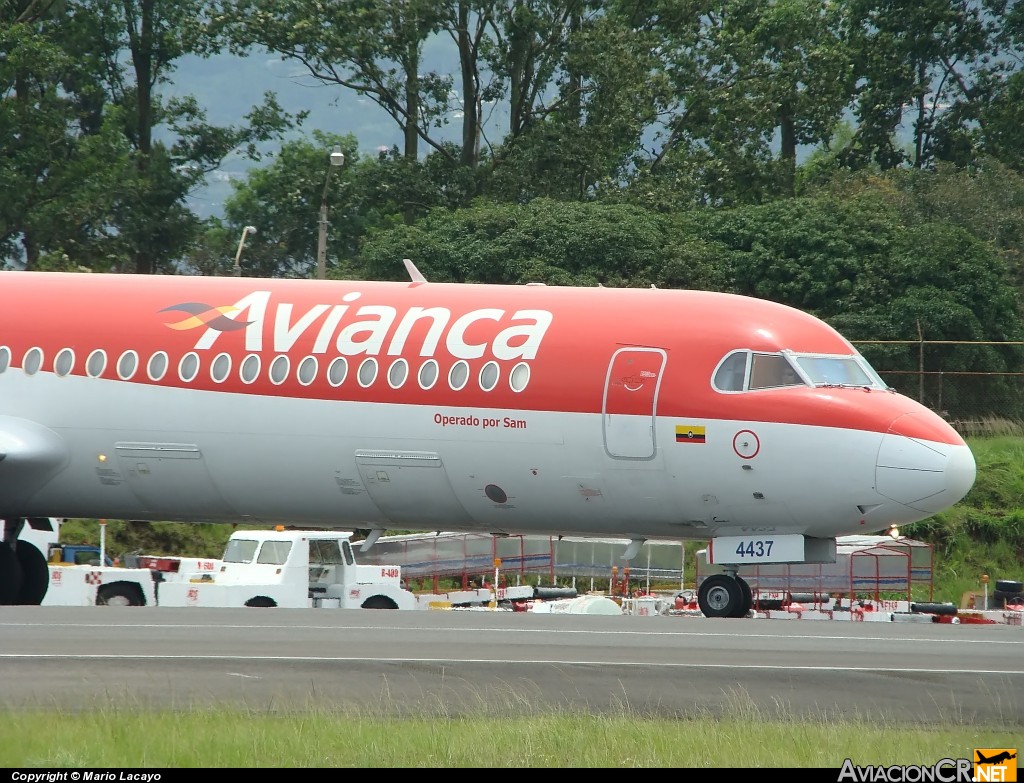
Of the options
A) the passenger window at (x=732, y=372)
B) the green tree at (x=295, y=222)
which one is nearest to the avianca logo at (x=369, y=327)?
Answer: the passenger window at (x=732, y=372)

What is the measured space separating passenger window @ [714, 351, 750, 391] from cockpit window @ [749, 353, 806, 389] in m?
0.12

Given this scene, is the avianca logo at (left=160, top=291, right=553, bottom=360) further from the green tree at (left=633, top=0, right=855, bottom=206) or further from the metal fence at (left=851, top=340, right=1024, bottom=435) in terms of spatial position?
the green tree at (left=633, top=0, right=855, bottom=206)

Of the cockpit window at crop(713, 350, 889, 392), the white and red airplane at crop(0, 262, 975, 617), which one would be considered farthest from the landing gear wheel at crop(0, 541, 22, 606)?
the cockpit window at crop(713, 350, 889, 392)

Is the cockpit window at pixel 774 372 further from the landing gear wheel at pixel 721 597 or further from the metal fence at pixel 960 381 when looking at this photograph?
the metal fence at pixel 960 381

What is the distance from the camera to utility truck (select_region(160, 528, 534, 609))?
28672mm

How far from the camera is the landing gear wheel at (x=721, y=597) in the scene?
19.6 m

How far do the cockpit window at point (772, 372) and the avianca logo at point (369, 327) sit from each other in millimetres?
2613

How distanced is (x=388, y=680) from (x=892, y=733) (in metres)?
4.15

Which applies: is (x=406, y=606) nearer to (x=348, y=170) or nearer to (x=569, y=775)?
(x=569, y=775)

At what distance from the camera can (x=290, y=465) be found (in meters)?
20.3

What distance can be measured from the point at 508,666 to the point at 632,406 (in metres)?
6.13

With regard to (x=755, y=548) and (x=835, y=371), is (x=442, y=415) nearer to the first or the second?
(x=755, y=548)

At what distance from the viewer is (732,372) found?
749 inches

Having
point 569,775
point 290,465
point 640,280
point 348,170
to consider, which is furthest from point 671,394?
point 348,170
